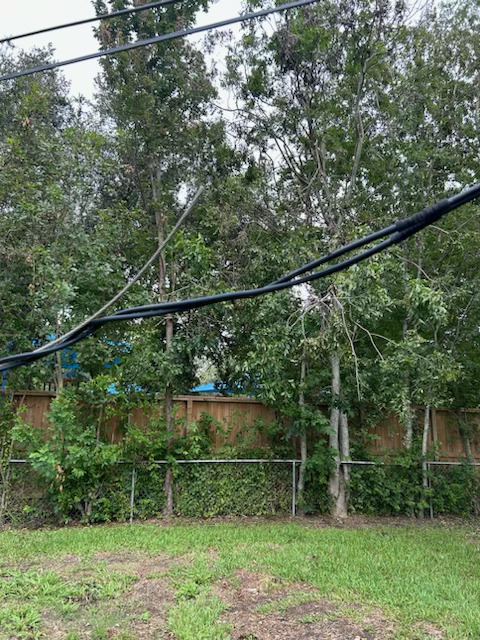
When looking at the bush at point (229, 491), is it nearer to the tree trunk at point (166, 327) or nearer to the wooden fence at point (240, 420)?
the tree trunk at point (166, 327)

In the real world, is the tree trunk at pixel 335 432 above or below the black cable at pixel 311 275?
below

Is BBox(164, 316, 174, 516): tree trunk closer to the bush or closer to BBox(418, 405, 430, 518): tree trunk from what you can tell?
the bush

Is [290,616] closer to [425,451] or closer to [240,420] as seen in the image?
[240,420]

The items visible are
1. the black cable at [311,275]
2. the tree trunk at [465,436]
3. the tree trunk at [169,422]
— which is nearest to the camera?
the black cable at [311,275]

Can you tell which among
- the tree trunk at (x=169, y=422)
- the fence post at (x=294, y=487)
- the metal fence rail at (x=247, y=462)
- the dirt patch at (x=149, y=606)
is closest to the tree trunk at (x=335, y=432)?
the metal fence rail at (x=247, y=462)

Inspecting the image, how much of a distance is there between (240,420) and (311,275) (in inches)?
227

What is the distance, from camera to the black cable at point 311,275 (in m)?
1.34

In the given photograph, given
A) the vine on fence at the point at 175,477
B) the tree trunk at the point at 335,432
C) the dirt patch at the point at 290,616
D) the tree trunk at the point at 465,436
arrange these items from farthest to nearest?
the tree trunk at the point at 465,436 < the tree trunk at the point at 335,432 < the vine on fence at the point at 175,477 < the dirt patch at the point at 290,616

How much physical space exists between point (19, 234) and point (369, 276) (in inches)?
181

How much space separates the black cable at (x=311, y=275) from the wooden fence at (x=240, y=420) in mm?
4898

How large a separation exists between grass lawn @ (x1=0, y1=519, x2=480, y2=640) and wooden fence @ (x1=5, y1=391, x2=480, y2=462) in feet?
5.25

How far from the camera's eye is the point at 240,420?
7.05 meters

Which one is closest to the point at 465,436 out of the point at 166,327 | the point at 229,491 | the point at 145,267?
the point at 229,491

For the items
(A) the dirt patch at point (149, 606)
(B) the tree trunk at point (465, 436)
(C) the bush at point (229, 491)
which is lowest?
(A) the dirt patch at point (149, 606)
